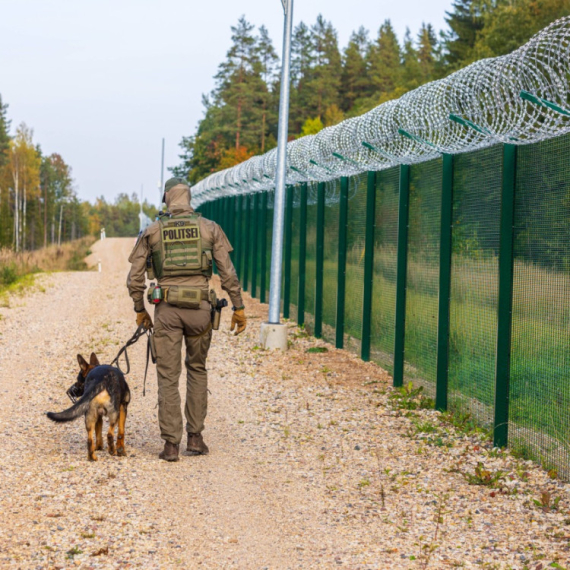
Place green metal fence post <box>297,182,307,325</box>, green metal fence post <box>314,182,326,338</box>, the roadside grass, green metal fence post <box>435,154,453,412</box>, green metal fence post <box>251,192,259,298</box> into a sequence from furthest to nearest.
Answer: the roadside grass < green metal fence post <box>251,192,259,298</box> < green metal fence post <box>297,182,307,325</box> < green metal fence post <box>314,182,326,338</box> < green metal fence post <box>435,154,453,412</box>

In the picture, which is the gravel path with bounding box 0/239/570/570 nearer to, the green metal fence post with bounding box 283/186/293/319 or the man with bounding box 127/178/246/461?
the man with bounding box 127/178/246/461

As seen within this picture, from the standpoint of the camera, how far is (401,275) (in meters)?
9.07

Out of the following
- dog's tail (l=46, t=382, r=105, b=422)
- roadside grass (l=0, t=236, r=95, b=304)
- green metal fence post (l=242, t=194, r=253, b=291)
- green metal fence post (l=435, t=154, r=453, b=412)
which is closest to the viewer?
dog's tail (l=46, t=382, r=105, b=422)

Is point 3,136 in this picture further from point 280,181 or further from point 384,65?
point 280,181

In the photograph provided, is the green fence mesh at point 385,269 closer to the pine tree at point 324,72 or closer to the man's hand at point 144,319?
the man's hand at point 144,319

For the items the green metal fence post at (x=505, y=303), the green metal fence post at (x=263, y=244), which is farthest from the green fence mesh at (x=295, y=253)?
the green metal fence post at (x=505, y=303)

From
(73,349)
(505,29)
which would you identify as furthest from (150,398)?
(505,29)

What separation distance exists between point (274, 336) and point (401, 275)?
117 inches

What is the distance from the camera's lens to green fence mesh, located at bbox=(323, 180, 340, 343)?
12.1 metres

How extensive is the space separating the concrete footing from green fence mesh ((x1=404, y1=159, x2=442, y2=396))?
290 centimetres

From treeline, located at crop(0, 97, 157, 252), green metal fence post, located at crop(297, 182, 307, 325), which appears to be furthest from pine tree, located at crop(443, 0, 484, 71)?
green metal fence post, located at crop(297, 182, 307, 325)

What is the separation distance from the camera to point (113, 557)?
423cm

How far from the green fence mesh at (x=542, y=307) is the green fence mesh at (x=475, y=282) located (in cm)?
44

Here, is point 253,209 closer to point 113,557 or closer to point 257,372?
point 257,372
